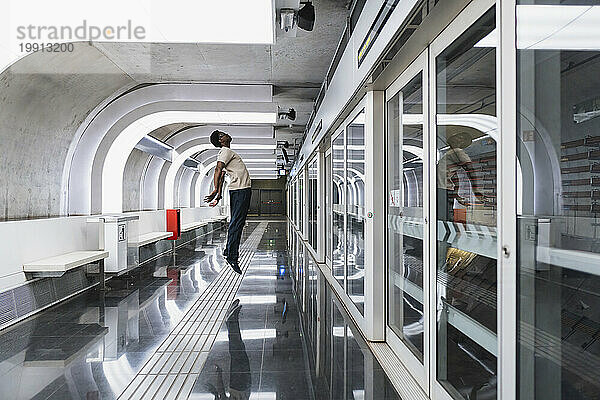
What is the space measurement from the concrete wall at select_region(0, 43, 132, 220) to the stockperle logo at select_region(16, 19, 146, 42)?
36 centimetres

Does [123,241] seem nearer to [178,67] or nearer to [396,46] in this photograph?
[178,67]

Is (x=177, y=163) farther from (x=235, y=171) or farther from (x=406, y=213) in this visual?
(x=406, y=213)

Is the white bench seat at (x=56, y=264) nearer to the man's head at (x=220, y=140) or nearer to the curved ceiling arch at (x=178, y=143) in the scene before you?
the man's head at (x=220, y=140)

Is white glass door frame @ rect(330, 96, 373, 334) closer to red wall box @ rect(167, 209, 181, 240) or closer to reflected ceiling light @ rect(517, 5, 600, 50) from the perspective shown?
reflected ceiling light @ rect(517, 5, 600, 50)

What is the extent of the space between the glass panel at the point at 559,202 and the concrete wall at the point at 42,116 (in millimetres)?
5374

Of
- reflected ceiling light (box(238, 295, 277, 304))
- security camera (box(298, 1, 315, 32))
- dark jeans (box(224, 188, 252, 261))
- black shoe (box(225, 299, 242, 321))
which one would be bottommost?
reflected ceiling light (box(238, 295, 277, 304))

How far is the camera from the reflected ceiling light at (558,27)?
1.58m

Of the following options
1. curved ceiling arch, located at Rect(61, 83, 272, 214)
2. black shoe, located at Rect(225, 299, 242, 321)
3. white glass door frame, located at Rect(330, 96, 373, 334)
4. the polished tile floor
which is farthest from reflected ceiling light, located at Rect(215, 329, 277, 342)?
curved ceiling arch, located at Rect(61, 83, 272, 214)

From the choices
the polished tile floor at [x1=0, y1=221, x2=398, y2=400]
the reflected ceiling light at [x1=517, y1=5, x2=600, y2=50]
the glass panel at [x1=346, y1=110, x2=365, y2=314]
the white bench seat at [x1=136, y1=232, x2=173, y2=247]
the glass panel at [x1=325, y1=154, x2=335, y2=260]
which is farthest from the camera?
the glass panel at [x1=325, y1=154, x2=335, y2=260]

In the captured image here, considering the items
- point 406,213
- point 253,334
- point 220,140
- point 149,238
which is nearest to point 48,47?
point 220,140

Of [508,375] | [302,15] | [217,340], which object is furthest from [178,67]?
[508,375]

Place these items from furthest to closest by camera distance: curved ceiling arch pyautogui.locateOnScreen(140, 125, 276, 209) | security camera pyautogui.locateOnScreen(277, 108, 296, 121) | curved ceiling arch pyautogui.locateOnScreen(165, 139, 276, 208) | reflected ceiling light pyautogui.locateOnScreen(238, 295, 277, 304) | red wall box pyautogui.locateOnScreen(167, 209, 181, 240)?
curved ceiling arch pyautogui.locateOnScreen(165, 139, 276, 208) → curved ceiling arch pyautogui.locateOnScreen(140, 125, 276, 209) → red wall box pyautogui.locateOnScreen(167, 209, 181, 240) → security camera pyautogui.locateOnScreen(277, 108, 296, 121) → reflected ceiling light pyautogui.locateOnScreen(238, 295, 277, 304)

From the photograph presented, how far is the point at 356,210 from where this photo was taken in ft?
19.9

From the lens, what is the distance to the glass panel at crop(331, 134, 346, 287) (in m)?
7.18
